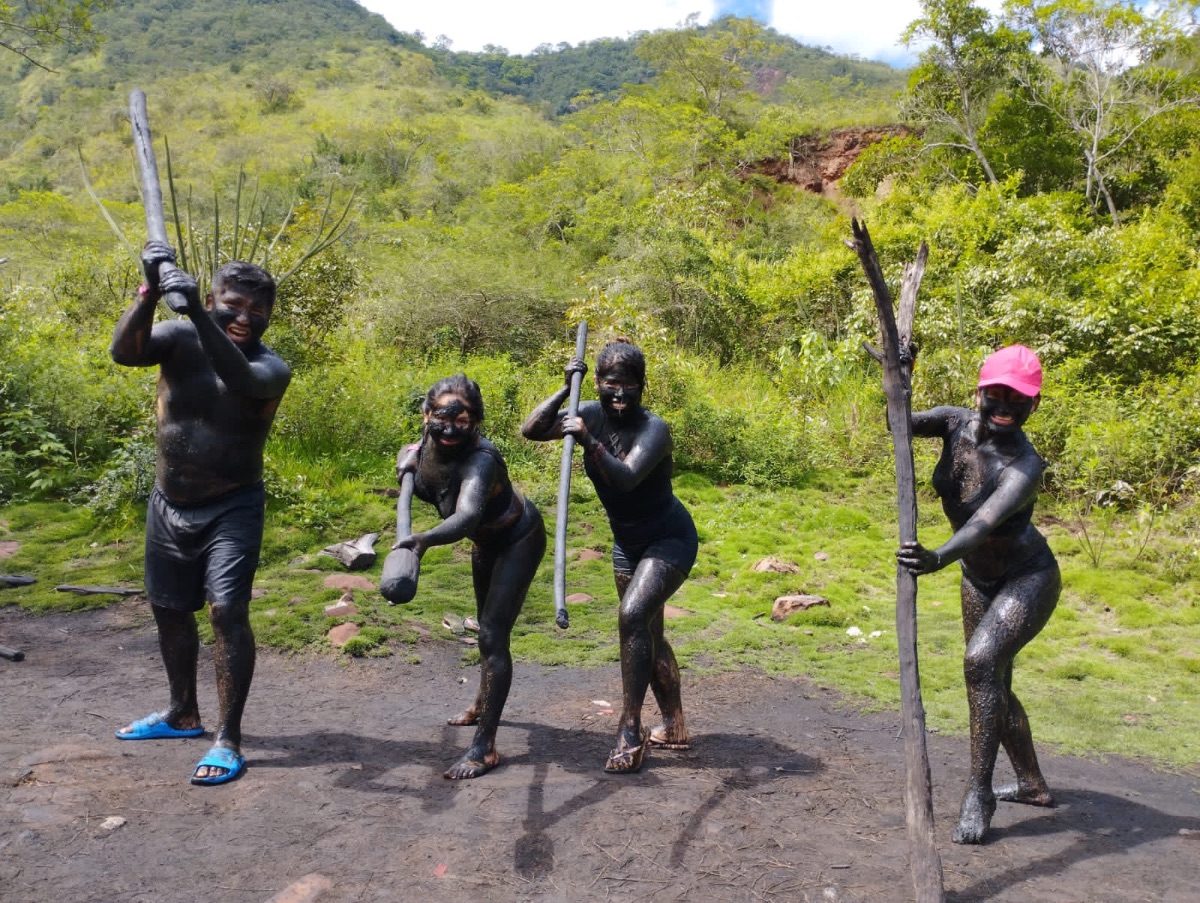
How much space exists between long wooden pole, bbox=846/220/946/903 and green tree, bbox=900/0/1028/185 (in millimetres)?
19758

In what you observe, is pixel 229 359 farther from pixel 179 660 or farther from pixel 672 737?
pixel 672 737

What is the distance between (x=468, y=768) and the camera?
13.7ft

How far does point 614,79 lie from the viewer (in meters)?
88.9

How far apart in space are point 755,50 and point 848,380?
2445 cm

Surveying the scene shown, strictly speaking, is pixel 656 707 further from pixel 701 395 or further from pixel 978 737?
pixel 701 395

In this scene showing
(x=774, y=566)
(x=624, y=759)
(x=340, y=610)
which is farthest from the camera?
(x=774, y=566)

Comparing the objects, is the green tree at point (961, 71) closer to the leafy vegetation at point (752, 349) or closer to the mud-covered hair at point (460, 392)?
the leafy vegetation at point (752, 349)

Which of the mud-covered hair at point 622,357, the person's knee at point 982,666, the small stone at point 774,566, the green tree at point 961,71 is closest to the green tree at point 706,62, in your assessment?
the green tree at point 961,71

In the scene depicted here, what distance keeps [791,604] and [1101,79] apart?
19187 mm

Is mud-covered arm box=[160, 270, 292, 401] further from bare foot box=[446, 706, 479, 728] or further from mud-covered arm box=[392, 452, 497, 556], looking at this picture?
bare foot box=[446, 706, 479, 728]

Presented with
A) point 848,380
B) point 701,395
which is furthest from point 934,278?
point 701,395

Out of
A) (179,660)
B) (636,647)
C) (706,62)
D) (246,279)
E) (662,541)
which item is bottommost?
(179,660)

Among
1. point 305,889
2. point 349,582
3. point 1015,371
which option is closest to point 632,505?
point 1015,371

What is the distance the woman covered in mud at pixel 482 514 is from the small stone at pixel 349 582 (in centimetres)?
344
